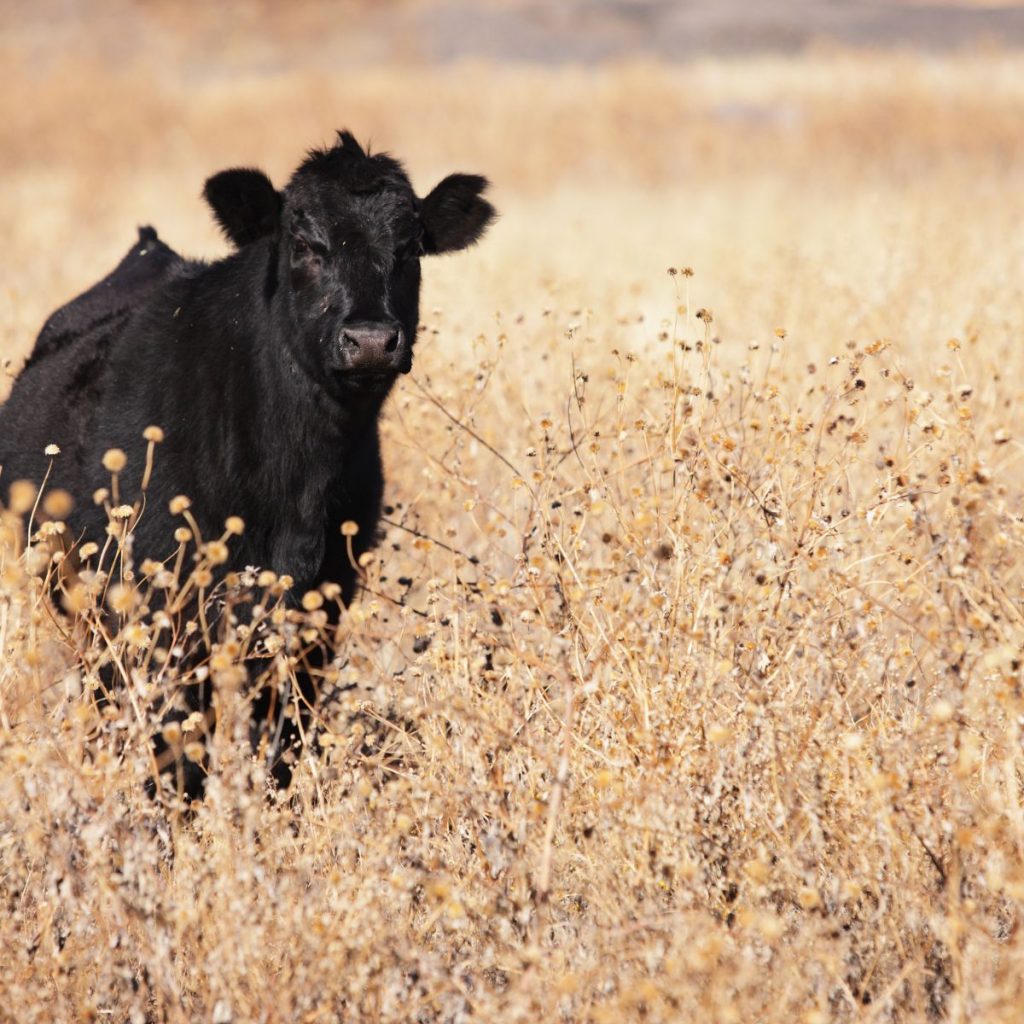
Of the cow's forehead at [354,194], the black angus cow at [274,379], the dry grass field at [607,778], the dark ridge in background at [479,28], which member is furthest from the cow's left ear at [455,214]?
the dark ridge in background at [479,28]

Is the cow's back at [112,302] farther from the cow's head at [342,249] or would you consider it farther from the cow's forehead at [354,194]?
the cow's forehead at [354,194]

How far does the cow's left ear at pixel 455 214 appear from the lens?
514cm

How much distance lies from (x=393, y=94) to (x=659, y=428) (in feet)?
63.3

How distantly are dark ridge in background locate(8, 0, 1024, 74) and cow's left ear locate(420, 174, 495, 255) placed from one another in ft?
87.9

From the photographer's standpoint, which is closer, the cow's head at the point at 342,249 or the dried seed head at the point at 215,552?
the dried seed head at the point at 215,552

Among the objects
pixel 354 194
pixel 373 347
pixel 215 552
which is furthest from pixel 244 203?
pixel 215 552

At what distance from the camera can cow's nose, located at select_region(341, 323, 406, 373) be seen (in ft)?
13.4

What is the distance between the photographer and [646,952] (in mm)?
2549

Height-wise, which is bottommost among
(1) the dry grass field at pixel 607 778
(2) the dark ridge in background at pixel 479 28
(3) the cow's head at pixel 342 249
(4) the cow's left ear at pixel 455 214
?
(1) the dry grass field at pixel 607 778

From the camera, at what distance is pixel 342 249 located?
14.6 ft

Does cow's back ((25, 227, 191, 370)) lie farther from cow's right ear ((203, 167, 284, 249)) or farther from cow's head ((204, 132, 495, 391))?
cow's head ((204, 132, 495, 391))

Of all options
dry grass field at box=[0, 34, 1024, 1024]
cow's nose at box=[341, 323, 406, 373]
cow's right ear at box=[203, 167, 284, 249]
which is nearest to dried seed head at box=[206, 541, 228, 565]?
dry grass field at box=[0, 34, 1024, 1024]

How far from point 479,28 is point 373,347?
38.0 m

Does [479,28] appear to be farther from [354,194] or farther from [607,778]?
[607,778]
